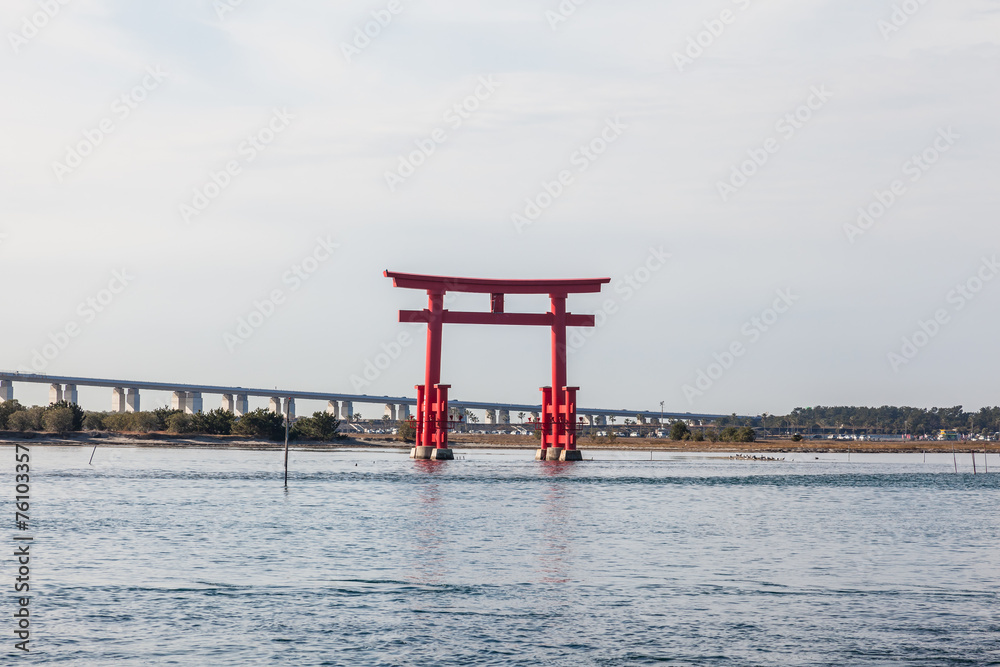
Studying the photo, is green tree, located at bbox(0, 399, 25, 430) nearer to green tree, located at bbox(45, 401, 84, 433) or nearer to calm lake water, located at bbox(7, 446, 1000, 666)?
green tree, located at bbox(45, 401, 84, 433)

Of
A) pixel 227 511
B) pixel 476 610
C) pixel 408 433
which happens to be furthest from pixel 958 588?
pixel 408 433

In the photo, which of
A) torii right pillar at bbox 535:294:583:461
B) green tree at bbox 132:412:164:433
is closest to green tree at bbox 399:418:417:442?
green tree at bbox 132:412:164:433

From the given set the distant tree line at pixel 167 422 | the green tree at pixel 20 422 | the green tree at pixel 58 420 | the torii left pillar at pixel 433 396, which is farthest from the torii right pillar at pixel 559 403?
the green tree at pixel 20 422

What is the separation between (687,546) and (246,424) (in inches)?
4273

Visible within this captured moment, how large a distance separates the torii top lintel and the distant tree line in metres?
67.6

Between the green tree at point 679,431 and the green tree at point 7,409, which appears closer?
the green tree at point 7,409

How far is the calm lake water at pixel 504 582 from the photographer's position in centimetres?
1595

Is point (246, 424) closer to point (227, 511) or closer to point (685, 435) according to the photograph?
point (685, 435)

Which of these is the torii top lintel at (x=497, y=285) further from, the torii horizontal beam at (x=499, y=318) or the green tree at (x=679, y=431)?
the green tree at (x=679, y=431)

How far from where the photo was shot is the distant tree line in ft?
401

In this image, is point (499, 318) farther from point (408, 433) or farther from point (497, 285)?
point (408, 433)

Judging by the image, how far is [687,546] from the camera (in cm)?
2873

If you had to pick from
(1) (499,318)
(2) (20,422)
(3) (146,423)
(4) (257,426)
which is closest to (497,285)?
(1) (499,318)

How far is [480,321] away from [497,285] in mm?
2649
